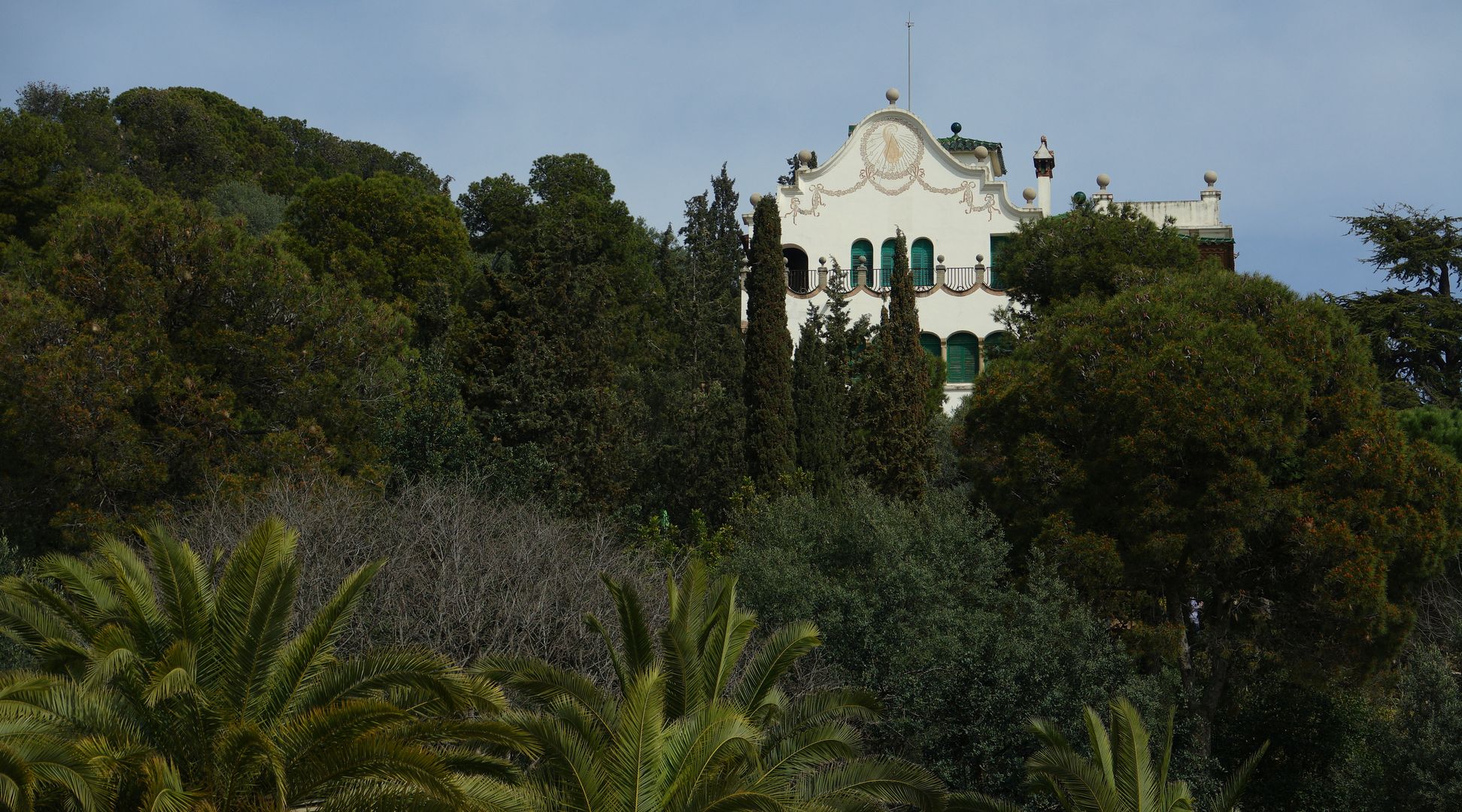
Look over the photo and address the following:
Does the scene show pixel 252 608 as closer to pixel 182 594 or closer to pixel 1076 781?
pixel 182 594

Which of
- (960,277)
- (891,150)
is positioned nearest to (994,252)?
(960,277)

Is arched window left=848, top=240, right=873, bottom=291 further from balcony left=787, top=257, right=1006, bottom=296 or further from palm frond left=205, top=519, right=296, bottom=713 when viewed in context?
palm frond left=205, top=519, right=296, bottom=713

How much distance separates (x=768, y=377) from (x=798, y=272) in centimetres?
1670

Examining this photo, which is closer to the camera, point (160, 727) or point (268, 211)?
point (160, 727)

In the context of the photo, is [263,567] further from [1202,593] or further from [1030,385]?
[1202,593]

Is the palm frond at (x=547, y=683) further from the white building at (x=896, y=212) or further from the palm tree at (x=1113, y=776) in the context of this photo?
the white building at (x=896, y=212)

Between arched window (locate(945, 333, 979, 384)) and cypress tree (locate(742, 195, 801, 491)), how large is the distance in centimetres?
1308

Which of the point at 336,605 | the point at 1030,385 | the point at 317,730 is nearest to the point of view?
the point at 317,730

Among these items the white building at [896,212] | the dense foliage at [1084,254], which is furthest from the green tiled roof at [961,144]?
the dense foliage at [1084,254]

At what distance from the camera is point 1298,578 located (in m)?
18.8

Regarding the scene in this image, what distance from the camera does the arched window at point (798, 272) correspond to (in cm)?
4253

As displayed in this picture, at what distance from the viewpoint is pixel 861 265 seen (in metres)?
41.2

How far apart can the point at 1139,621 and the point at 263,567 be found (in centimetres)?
1220

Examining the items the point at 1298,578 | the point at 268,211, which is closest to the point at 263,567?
the point at 1298,578
